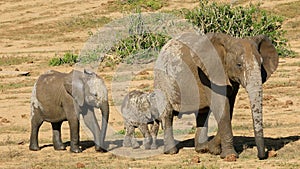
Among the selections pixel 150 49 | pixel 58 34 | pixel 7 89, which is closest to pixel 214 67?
pixel 7 89

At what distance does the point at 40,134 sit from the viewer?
14.4 metres

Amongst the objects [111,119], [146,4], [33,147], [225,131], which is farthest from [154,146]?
[146,4]

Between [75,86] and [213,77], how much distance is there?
261 cm

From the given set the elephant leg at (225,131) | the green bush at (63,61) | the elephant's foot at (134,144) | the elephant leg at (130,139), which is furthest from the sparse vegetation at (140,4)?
the elephant leg at (225,131)

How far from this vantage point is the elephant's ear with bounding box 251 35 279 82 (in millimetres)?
10922

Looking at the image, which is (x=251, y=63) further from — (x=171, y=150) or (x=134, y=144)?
(x=134, y=144)

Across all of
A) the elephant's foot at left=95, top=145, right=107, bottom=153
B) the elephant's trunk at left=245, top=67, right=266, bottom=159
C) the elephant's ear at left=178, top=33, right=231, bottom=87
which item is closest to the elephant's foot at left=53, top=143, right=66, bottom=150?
the elephant's foot at left=95, top=145, right=107, bottom=153

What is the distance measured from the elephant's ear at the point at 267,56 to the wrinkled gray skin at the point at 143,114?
1816mm

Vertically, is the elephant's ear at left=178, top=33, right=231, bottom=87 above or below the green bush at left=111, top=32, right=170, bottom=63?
above

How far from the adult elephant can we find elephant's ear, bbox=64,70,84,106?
1.25 meters

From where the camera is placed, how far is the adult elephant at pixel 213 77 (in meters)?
10.1

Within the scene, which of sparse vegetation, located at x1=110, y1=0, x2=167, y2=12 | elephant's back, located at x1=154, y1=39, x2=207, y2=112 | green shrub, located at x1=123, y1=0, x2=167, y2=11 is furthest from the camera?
green shrub, located at x1=123, y1=0, x2=167, y2=11

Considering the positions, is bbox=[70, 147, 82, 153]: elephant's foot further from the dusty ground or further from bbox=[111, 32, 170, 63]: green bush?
bbox=[111, 32, 170, 63]: green bush

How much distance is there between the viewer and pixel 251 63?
1013 centimetres
